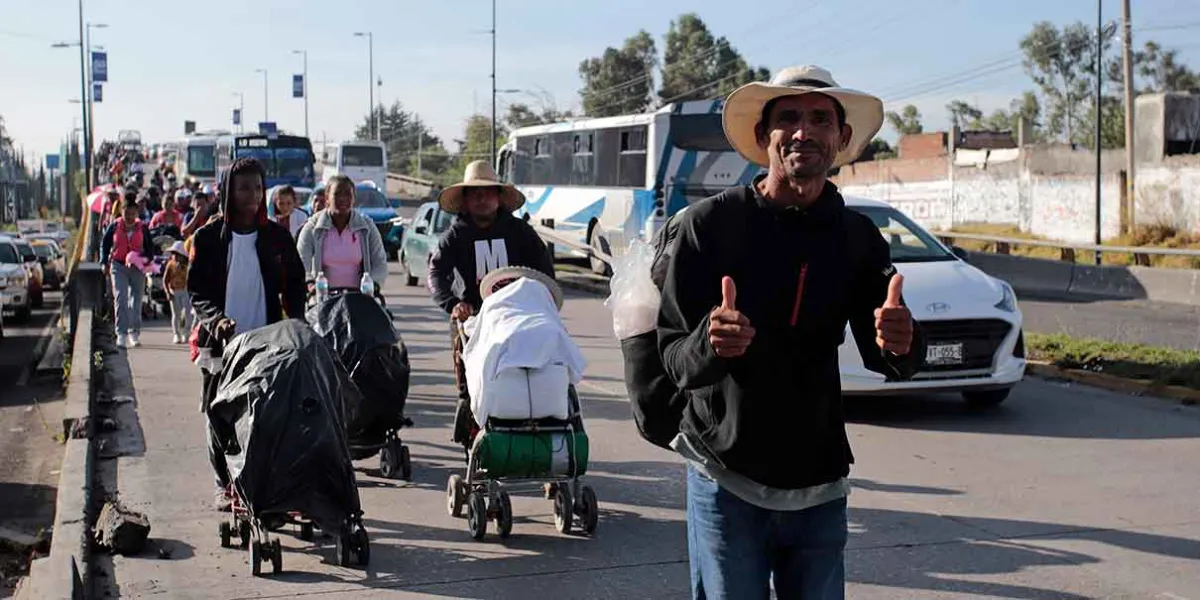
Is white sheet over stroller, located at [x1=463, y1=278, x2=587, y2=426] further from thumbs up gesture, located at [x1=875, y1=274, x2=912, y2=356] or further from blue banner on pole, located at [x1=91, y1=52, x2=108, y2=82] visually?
blue banner on pole, located at [x1=91, y1=52, x2=108, y2=82]

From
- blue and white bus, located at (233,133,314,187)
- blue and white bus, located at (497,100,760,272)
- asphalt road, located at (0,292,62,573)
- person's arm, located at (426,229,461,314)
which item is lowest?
asphalt road, located at (0,292,62,573)

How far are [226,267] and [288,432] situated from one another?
1.57 meters

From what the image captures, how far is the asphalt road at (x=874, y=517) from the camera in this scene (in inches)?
262

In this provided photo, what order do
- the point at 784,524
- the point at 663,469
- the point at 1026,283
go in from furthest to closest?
1. the point at 1026,283
2. the point at 663,469
3. the point at 784,524

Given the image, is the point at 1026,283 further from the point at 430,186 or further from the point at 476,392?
the point at 430,186

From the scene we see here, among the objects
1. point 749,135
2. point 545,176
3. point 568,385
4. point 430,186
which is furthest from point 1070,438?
point 430,186

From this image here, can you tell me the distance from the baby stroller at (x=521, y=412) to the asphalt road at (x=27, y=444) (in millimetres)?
2870

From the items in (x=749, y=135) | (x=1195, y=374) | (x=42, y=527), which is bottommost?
(x=42, y=527)

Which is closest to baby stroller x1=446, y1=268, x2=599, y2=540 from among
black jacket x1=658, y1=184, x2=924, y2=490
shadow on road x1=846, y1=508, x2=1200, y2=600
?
shadow on road x1=846, y1=508, x2=1200, y2=600

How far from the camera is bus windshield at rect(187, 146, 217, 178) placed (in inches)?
2009

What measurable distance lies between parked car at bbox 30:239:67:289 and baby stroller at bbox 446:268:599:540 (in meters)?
37.3

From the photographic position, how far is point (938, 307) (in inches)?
433

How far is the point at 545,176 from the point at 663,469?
78.8ft

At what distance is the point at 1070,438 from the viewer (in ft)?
33.4
